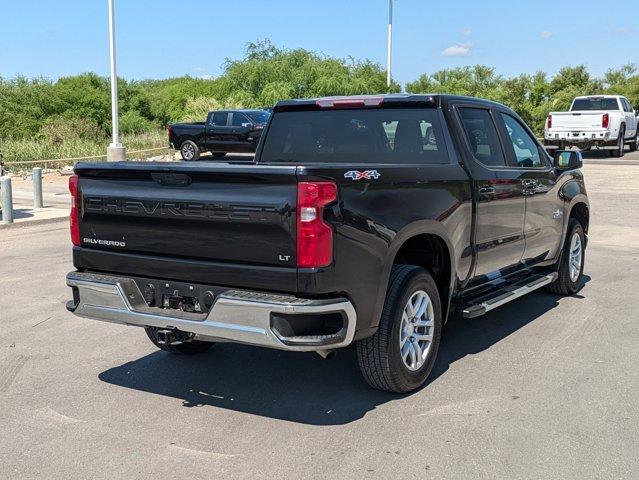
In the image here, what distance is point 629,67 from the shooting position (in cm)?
6600

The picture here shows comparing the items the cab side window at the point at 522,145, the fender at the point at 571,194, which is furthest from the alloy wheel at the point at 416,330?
the fender at the point at 571,194

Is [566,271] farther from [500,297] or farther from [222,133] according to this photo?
[222,133]

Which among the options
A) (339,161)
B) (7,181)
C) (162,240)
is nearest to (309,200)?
(162,240)

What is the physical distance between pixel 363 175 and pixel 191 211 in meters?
1.02

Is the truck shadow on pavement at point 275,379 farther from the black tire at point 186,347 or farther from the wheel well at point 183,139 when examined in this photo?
the wheel well at point 183,139

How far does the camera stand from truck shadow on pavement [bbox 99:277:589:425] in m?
4.63

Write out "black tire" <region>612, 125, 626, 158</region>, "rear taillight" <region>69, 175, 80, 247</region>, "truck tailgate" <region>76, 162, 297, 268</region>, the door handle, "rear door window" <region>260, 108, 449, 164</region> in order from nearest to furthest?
"truck tailgate" <region>76, 162, 297, 268</region>, "rear taillight" <region>69, 175, 80, 247</region>, "rear door window" <region>260, 108, 449, 164</region>, the door handle, "black tire" <region>612, 125, 626, 158</region>

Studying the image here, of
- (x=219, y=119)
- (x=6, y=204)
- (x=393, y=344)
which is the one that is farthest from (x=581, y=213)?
(x=219, y=119)

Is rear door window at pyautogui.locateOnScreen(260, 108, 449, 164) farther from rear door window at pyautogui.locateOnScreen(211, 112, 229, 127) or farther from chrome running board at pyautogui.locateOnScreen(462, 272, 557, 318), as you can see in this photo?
rear door window at pyautogui.locateOnScreen(211, 112, 229, 127)

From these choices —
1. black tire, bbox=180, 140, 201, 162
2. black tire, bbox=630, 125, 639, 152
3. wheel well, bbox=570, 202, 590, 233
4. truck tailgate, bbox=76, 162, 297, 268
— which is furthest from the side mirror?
black tire, bbox=630, 125, 639, 152

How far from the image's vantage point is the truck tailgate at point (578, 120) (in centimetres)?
2508

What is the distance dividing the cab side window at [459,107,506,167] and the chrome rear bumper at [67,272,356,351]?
2251 mm

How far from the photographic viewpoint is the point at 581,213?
7.79 meters

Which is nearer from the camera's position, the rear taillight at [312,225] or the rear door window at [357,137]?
the rear taillight at [312,225]
